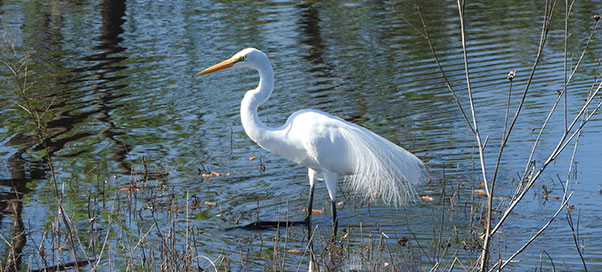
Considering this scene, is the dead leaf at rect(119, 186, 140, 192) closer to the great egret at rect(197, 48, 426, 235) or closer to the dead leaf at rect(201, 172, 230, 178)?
the dead leaf at rect(201, 172, 230, 178)

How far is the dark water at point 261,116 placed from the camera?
607 cm

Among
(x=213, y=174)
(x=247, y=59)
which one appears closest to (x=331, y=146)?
(x=247, y=59)

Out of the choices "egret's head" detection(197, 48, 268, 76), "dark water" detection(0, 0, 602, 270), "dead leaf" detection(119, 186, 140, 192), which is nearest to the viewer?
"dark water" detection(0, 0, 602, 270)

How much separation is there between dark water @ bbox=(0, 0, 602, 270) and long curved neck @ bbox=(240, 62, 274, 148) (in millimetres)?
613

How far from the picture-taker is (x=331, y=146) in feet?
20.7

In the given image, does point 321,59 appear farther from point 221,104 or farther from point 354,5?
point 354,5

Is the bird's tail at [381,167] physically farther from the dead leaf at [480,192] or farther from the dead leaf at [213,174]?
the dead leaf at [213,174]

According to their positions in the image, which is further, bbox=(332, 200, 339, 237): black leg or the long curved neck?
the long curved neck

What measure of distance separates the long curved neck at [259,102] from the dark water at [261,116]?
2.01ft

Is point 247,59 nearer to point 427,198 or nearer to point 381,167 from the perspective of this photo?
point 381,167

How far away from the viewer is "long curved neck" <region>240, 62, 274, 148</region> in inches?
250

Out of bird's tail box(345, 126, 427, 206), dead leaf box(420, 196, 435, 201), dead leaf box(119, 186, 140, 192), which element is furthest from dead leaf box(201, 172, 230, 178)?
dead leaf box(420, 196, 435, 201)

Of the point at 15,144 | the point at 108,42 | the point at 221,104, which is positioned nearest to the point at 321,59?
the point at 221,104

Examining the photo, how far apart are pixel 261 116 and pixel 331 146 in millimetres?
3373
